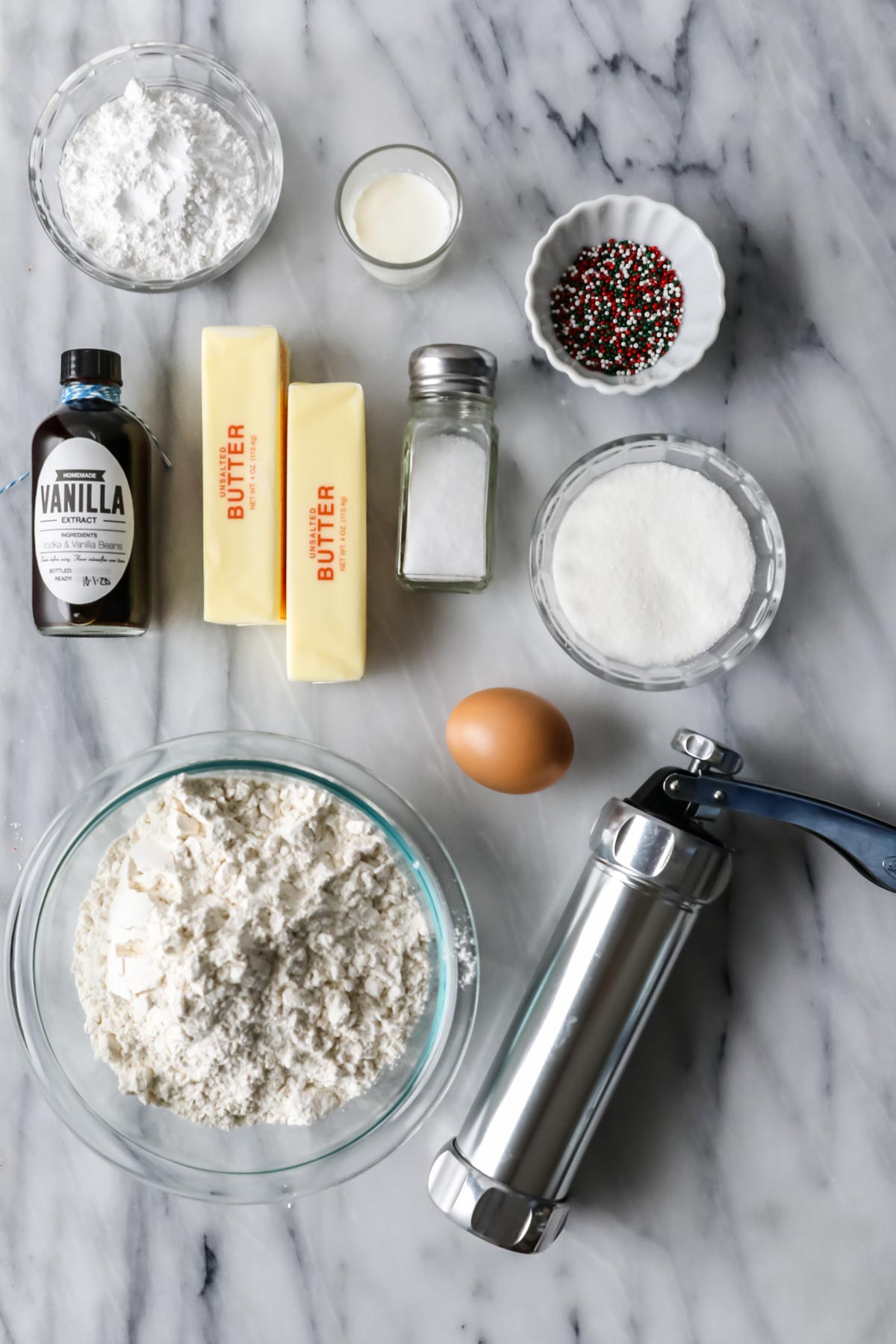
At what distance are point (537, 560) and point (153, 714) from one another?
0.46m

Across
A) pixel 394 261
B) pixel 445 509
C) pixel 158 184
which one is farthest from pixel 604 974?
pixel 158 184

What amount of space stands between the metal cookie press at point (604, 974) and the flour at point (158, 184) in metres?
0.72

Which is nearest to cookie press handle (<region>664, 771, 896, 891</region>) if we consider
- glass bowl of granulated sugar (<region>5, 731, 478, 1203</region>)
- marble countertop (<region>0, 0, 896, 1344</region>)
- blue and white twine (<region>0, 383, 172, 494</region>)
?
marble countertop (<region>0, 0, 896, 1344</region>)

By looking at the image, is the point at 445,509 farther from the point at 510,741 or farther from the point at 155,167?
the point at 155,167

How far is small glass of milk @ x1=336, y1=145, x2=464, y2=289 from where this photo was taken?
1.00 meters

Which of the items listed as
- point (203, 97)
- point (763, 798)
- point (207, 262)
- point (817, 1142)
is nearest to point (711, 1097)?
point (817, 1142)

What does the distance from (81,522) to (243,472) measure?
0.55 feet

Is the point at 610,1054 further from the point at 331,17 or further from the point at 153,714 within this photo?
the point at 331,17

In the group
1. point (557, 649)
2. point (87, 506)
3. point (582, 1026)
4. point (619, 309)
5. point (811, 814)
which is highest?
point (619, 309)

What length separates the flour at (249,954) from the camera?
2.84 ft

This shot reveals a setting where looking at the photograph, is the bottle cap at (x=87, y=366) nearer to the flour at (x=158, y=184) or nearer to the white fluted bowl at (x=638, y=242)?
the flour at (x=158, y=184)

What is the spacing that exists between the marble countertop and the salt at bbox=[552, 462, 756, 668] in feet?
0.30

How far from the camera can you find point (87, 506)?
95 cm

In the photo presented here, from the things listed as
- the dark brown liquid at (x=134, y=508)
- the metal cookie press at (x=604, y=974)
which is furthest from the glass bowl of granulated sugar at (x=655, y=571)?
the dark brown liquid at (x=134, y=508)
